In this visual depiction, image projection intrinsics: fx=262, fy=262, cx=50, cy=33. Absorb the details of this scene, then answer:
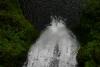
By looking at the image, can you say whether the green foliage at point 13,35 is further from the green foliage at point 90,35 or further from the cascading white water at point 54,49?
the green foliage at point 90,35

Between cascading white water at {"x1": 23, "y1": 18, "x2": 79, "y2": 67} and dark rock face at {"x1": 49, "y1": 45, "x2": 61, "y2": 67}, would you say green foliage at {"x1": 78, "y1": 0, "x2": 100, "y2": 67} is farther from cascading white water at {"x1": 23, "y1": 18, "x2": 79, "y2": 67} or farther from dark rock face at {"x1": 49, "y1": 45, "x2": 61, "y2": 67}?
dark rock face at {"x1": 49, "y1": 45, "x2": 61, "y2": 67}

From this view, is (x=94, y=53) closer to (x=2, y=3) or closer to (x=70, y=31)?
(x=70, y=31)

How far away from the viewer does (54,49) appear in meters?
16.7

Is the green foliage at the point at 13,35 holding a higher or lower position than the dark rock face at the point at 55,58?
higher

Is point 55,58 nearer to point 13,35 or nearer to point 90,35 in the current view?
point 90,35

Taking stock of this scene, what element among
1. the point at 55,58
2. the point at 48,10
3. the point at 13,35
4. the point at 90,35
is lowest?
the point at 55,58

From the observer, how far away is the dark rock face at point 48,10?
1956 cm

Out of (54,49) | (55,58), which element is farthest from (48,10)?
(55,58)

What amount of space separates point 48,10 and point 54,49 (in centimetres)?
464

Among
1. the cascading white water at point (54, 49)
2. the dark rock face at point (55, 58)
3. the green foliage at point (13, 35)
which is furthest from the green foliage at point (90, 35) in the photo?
the green foliage at point (13, 35)

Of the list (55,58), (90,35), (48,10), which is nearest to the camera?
(55,58)

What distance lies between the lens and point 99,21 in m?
16.8

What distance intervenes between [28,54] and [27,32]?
1473mm

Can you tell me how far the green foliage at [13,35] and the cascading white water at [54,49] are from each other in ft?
2.00
